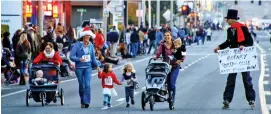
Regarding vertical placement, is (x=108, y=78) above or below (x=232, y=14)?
below

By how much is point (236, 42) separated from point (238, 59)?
418 mm

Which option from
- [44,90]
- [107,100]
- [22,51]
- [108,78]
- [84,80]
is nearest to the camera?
[107,100]

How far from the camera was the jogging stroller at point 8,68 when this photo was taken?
27.7 m

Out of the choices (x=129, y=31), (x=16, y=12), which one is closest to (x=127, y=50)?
(x=129, y=31)

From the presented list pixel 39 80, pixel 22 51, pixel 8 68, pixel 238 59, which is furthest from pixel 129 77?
pixel 8 68

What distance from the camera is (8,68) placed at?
90.8 feet

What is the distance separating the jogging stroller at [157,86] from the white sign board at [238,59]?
43.2 inches

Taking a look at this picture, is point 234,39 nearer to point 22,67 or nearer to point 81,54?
point 81,54

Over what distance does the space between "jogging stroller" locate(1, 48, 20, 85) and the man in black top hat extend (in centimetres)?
1054

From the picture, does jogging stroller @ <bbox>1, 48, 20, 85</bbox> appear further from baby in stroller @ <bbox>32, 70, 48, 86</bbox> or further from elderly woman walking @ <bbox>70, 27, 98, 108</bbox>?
elderly woman walking @ <bbox>70, 27, 98, 108</bbox>

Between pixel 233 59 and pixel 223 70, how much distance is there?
0.29 meters

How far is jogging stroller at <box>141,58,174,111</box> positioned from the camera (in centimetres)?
1831

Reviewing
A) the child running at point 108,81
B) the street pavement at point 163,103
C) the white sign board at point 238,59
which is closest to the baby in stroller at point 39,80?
the street pavement at point 163,103

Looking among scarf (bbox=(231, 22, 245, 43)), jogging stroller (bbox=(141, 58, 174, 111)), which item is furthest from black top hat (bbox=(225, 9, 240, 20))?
jogging stroller (bbox=(141, 58, 174, 111))
